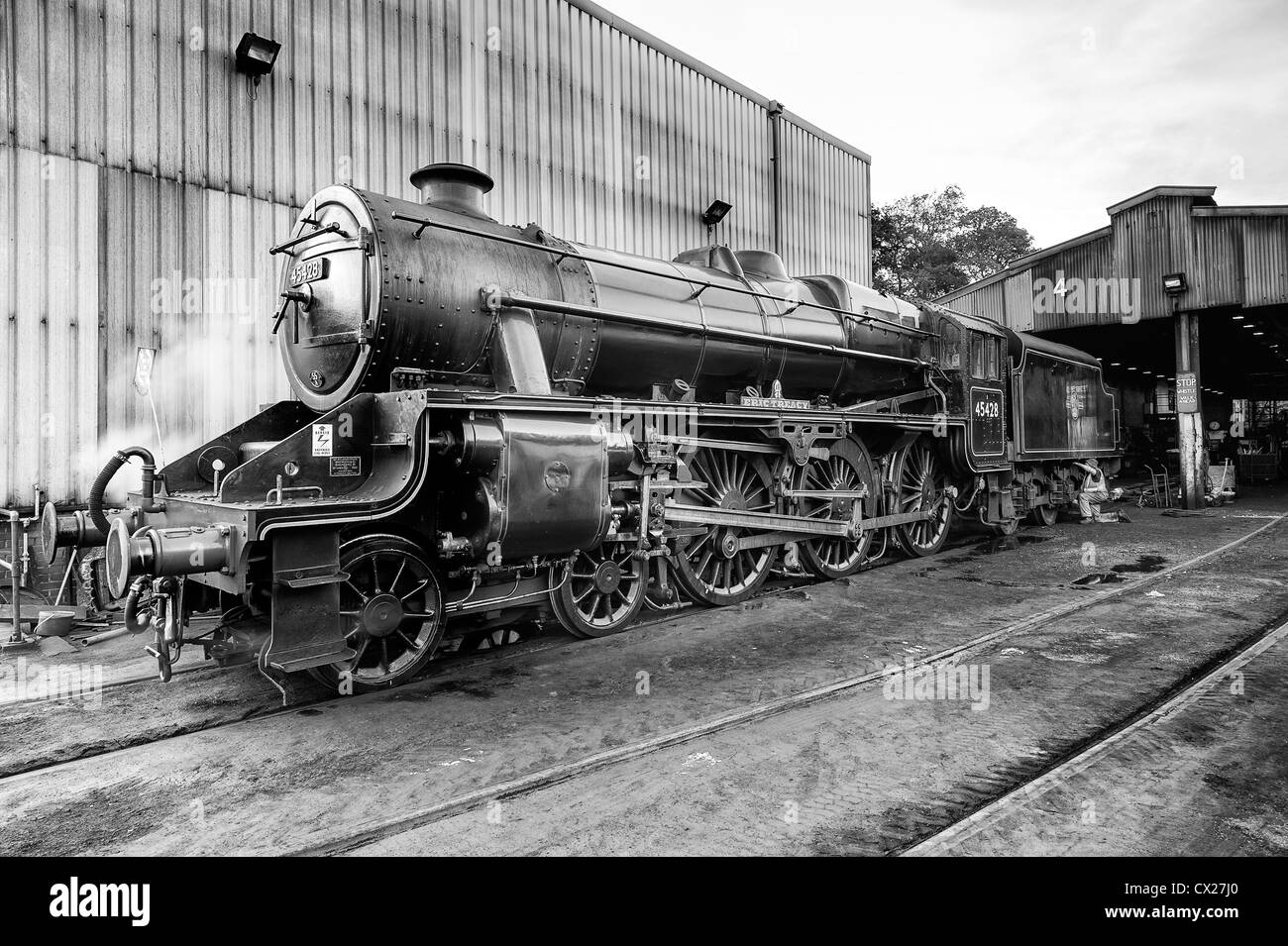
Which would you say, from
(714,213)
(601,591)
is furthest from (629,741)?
(714,213)

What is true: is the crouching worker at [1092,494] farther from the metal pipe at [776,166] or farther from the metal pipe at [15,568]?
the metal pipe at [15,568]

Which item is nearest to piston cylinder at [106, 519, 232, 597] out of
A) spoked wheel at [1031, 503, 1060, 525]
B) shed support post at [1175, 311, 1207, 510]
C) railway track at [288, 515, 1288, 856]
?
railway track at [288, 515, 1288, 856]

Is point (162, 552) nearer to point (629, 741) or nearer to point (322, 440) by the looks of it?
point (322, 440)

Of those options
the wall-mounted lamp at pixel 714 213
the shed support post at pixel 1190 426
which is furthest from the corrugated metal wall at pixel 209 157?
the shed support post at pixel 1190 426

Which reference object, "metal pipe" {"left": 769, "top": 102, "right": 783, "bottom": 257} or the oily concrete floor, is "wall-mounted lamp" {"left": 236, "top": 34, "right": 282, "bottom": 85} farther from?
"metal pipe" {"left": 769, "top": 102, "right": 783, "bottom": 257}

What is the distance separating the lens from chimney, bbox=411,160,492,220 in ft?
18.2

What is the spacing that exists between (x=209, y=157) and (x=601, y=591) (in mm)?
6024

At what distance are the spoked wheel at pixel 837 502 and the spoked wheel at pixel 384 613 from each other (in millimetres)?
4079

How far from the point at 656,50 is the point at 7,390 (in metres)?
9.80

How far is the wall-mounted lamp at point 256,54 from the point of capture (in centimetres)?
753

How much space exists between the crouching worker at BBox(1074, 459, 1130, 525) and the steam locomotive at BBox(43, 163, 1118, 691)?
7.25 m
